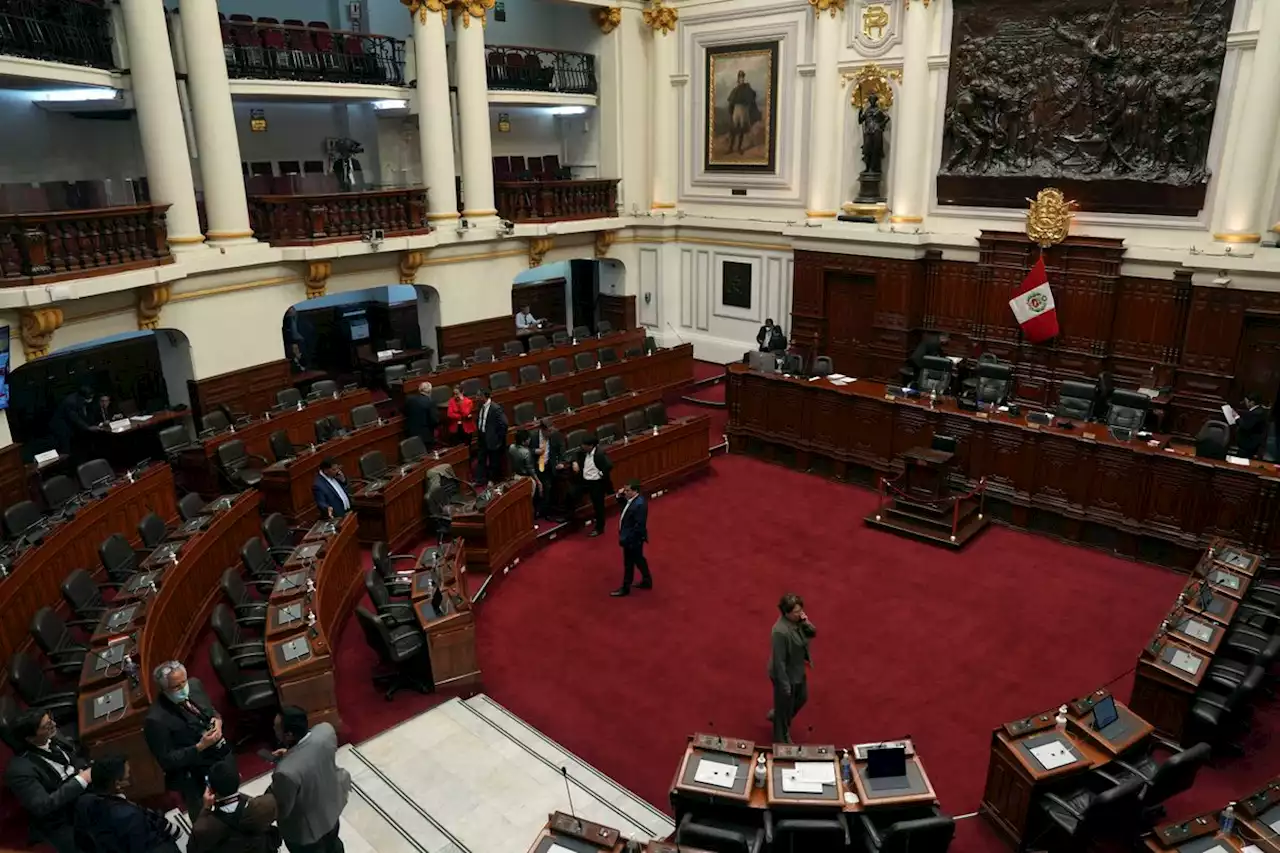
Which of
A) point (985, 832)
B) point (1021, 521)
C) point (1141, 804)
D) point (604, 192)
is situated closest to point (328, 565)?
point (985, 832)

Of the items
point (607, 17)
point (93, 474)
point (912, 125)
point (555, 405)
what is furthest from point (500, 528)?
point (607, 17)

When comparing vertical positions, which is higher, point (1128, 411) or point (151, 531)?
point (1128, 411)

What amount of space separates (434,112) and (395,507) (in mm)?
8171

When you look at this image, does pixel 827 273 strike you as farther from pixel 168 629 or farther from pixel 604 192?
pixel 168 629

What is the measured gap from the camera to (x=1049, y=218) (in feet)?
46.2

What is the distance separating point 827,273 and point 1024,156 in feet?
13.1

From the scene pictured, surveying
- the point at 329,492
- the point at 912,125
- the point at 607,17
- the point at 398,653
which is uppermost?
the point at 607,17

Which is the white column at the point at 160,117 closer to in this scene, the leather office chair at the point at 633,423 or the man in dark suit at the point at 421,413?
the man in dark suit at the point at 421,413

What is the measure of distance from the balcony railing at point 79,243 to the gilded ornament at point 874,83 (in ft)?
38.0

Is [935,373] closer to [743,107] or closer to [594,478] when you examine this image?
[594,478]

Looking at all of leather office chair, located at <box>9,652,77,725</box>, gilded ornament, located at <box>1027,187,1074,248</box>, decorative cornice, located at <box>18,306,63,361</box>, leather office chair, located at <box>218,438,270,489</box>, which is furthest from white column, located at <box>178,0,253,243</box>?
gilded ornament, located at <box>1027,187,1074,248</box>

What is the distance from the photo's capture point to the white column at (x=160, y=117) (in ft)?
39.3

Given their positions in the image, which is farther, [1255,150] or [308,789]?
[1255,150]

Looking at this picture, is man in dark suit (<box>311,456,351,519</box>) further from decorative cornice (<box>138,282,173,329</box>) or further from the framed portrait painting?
the framed portrait painting
